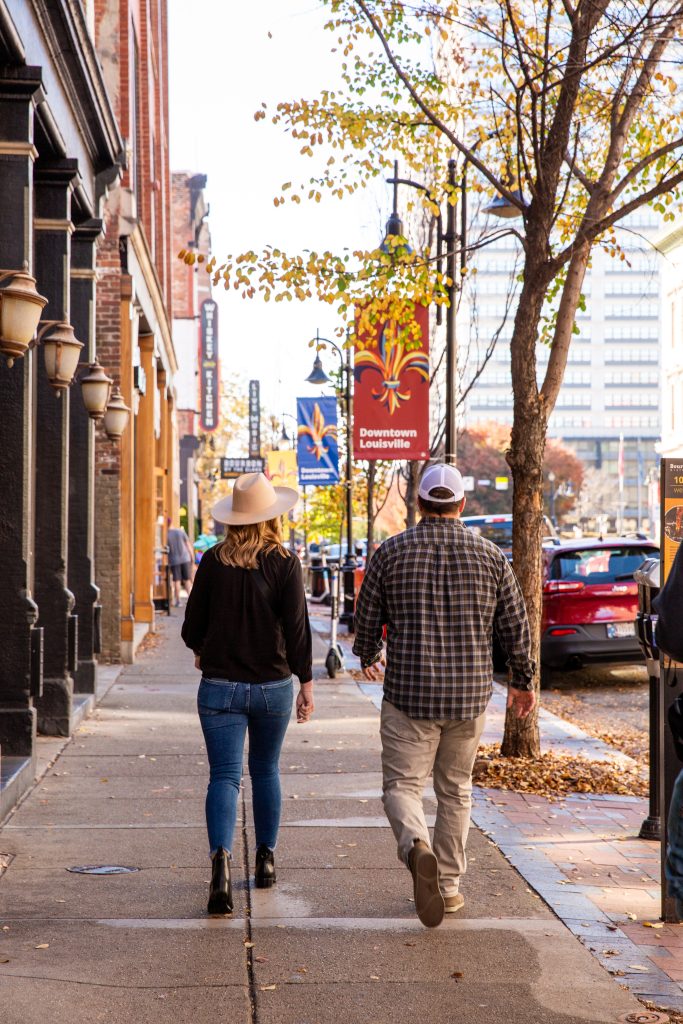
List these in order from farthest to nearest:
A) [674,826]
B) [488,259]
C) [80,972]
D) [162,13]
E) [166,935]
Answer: [488,259]
[162,13]
[166,935]
[80,972]
[674,826]

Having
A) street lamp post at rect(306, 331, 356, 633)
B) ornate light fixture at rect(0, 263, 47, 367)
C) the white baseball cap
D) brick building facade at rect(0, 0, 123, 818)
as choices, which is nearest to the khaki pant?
the white baseball cap

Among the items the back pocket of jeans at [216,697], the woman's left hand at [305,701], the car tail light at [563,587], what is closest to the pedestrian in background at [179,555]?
the car tail light at [563,587]

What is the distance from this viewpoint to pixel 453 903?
238 inches

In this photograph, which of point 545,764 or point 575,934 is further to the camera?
point 545,764

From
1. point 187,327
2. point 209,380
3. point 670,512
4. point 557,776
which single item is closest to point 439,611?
point 670,512

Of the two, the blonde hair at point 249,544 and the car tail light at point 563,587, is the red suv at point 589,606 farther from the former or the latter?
the blonde hair at point 249,544

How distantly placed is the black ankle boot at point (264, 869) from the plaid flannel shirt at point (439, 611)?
1.02 m

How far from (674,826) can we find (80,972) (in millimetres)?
2495

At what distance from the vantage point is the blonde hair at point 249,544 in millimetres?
6262

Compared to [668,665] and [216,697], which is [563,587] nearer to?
[668,665]

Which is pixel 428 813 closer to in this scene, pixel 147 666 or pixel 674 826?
pixel 674 826

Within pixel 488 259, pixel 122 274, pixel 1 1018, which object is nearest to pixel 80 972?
pixel 1 1018

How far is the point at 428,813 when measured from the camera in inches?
324

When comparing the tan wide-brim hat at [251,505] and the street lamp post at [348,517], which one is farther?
the street lamp post at [348,517]
